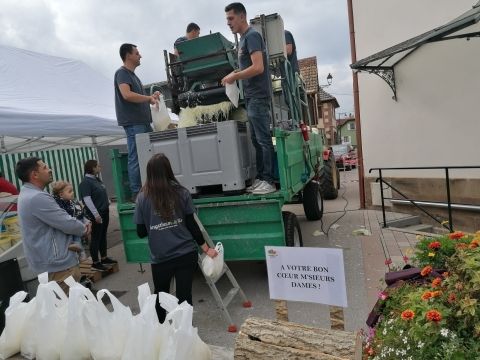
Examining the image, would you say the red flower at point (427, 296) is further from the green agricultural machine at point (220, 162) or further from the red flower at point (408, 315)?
the green agricultural machine at point (220, 162)

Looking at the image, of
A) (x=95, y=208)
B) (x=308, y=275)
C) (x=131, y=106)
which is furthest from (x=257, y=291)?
(x=95, y=208)

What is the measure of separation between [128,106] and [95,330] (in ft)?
9.75

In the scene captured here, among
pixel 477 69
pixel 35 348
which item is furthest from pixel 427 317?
pixel 477 69

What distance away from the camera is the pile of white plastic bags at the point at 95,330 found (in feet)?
6.13

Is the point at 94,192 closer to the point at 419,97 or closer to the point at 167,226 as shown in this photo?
the point at 167,226

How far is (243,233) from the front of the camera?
397 cm

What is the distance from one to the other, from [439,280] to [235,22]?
317 cm

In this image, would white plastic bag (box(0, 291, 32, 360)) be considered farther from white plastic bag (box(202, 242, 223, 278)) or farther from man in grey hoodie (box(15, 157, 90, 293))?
white plastic bag (box(202, 242, 223, 278))

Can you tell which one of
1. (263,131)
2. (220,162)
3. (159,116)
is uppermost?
(159,116)

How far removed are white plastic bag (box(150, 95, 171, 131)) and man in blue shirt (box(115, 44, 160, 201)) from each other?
0.07 meters

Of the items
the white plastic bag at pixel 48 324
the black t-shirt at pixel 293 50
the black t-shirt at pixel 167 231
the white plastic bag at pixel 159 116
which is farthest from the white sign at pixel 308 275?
the black t-shirt at pixel 293 50

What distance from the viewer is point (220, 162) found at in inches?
153

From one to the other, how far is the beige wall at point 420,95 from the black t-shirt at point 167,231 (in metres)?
5.54

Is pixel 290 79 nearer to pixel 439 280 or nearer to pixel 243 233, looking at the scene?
pixel 243 233
